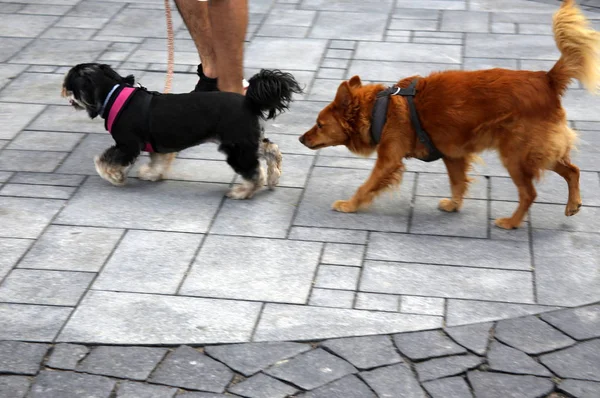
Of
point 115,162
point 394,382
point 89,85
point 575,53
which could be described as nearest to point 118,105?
point 89,85

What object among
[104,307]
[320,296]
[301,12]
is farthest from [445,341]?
[301,12]

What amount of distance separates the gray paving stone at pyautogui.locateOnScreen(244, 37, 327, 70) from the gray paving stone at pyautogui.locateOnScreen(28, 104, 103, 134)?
153 cm

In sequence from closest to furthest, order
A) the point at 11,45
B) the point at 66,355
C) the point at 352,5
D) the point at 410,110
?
the point at 66,355
the point at 410,110
the point at 11,45
the point at 352,5

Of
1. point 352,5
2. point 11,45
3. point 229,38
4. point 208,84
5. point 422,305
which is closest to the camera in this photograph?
point 422,305

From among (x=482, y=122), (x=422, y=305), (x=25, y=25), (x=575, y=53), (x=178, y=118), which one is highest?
(x=575, y=53)

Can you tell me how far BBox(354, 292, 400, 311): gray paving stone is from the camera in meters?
3.94

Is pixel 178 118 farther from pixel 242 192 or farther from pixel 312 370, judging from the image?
pixel 312 370

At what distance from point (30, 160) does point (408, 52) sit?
11.0 feet

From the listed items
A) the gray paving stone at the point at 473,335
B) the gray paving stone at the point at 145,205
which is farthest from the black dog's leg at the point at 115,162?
the gray paving stone at the point at 473,335

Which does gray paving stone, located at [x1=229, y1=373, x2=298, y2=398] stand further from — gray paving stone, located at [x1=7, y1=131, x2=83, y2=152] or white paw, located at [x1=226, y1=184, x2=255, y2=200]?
gray paving stone, located at [x1=7, y1=131, x2=83, y2=152]

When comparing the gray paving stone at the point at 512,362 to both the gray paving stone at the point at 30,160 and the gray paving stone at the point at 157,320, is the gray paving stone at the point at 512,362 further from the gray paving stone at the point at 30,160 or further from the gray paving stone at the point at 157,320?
the gray paving stone at the point at 30,160

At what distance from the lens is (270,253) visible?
4426 millimetres

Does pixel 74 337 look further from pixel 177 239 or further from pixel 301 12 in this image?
pixel 301 12

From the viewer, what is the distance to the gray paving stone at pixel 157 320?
147 inches
